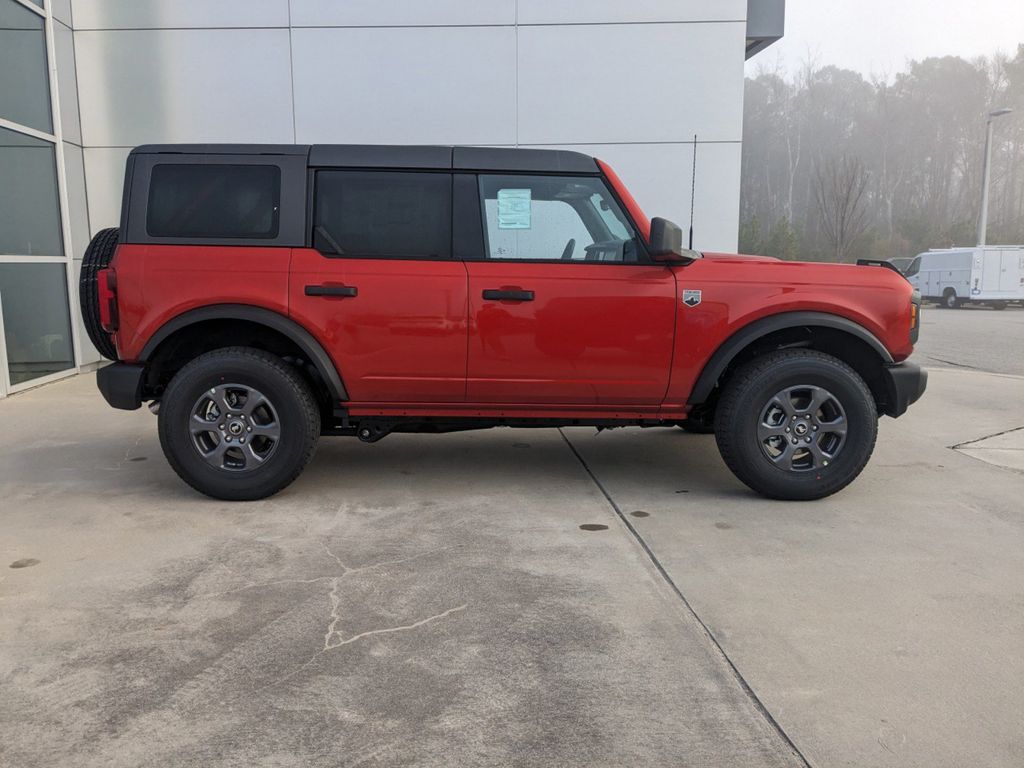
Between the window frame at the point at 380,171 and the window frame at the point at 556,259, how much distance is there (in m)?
0.11

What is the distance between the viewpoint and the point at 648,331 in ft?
14.3

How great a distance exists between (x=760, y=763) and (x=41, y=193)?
30.6ft

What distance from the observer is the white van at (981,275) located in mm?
24125

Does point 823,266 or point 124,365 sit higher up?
point 823,266

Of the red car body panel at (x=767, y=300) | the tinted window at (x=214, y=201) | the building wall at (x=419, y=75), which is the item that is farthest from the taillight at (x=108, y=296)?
the building wall at (x=419, y=75)

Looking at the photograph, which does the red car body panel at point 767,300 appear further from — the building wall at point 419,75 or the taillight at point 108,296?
the building wall at point 419,75

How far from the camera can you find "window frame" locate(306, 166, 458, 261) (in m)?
4.35

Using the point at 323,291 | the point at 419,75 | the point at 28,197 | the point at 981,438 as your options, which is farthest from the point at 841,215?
the point at 323,291

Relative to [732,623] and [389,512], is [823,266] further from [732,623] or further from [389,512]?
[389,512]

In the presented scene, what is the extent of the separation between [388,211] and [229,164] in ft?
3.00

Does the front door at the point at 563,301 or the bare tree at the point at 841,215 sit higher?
the bare tree at the point at 841,215

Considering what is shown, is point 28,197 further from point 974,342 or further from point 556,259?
point 974,342

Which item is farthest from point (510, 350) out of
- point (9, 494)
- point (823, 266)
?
point (9, 494)

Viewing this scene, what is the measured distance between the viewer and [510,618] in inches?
120
